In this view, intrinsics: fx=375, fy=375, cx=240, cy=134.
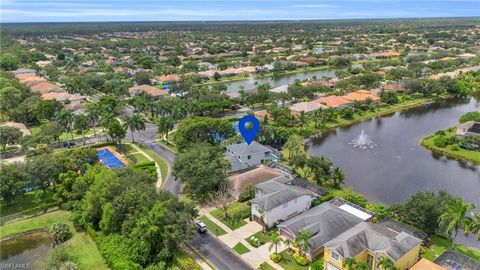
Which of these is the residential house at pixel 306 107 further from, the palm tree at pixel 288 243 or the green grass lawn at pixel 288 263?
the green grass lawn at pixel 288 263

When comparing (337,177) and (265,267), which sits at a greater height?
(337,177)

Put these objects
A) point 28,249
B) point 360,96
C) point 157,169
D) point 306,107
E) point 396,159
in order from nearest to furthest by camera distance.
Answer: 1. point 28,249
2. point 157,169
3. point 396,159
4. point 306,107
5. point 360,96

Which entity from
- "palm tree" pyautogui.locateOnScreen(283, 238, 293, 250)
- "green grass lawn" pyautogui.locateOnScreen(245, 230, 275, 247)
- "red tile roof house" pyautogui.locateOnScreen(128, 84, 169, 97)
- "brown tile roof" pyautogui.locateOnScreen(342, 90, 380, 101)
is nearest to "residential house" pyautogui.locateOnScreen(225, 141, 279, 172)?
"green grass lawn" pyautogui.locateOnScreen(245, 230, 275, 247)

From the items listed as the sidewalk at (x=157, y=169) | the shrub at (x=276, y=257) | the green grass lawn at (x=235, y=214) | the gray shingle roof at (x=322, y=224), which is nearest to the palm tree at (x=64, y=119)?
the sidewalk at (x=157, y=169)

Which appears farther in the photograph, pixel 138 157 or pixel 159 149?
pixel 159 149

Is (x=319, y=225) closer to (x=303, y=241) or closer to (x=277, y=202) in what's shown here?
(x=303, y=241)

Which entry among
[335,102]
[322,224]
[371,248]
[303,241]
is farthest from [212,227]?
[335,102]
